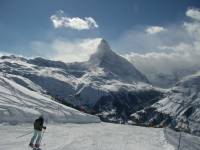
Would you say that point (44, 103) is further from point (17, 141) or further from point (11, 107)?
point (17, 141)

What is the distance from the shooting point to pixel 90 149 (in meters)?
34.8

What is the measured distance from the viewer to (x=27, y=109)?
2633 inches

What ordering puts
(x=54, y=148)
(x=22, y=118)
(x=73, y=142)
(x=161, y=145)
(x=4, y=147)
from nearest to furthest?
(x=4, y=147) < (x=54, y=148) < (x=73, y=142) < (x=161, y=145) < (x=22, y=118)

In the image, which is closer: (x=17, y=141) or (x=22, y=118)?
(x=17, y=141)

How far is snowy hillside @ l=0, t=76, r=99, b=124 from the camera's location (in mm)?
59656

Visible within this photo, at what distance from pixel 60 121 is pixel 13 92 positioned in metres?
16.2

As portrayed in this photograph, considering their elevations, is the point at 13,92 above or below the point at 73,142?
above

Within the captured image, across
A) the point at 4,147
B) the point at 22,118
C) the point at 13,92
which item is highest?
the point at 13,92

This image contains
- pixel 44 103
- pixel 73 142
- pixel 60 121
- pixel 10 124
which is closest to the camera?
pixel 73 142

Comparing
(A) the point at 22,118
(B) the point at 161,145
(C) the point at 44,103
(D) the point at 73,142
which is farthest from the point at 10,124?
(C) the point at 44,103

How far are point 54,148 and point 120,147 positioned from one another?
868 cm

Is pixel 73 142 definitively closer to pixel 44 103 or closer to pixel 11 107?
pixel 11 107

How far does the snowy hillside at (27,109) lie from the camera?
196ft

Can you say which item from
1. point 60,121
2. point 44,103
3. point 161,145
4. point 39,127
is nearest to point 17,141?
point 39,127
